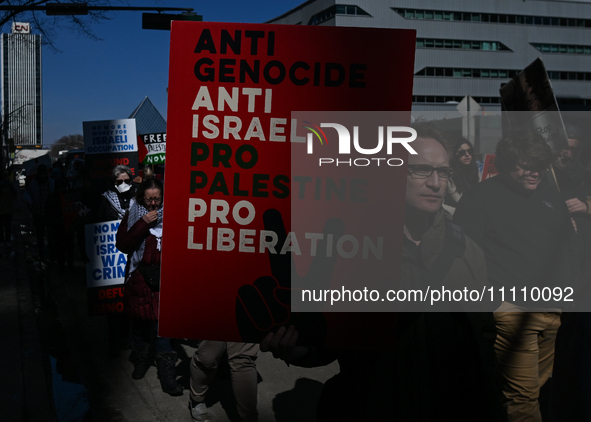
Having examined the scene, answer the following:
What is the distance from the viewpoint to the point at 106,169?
704cm

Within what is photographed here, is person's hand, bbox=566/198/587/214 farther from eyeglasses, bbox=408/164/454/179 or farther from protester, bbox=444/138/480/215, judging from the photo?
eyeglasses, bbox=408/164/454/179

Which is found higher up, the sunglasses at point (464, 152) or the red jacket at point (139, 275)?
the sunglasses at point (464, 152)

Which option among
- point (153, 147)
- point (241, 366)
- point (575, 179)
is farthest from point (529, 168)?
point (153, 147)

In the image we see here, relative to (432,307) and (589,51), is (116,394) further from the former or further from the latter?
(589,51)

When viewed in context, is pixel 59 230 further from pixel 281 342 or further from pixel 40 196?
pixel 281 342

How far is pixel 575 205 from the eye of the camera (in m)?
4.20

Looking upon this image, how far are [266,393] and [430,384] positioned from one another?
10.2 ft

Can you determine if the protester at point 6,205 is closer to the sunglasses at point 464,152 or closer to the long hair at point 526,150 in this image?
the sunglasses at point 464,152

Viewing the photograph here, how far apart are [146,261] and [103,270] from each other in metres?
1.71

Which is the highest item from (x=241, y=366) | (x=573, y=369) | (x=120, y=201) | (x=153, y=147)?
(x=153, y=147)

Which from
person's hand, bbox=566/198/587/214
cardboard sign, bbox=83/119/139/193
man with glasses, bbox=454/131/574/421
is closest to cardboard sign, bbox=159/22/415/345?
man with glasses, bbox=454/131/574/421

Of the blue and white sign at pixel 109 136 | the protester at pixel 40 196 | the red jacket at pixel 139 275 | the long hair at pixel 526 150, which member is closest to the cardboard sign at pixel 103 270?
the red jacket at pixel 139 275

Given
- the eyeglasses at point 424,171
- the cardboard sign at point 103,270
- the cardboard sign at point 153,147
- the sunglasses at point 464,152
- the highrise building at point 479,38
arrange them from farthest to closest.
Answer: the highrise building at point 479,38, the cardboard sign at point 153,147, the sunglasses at point 464,152, the cardboard sign at point 103,270, the eyeglasses at point 424,171

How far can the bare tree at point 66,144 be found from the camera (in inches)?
5527
